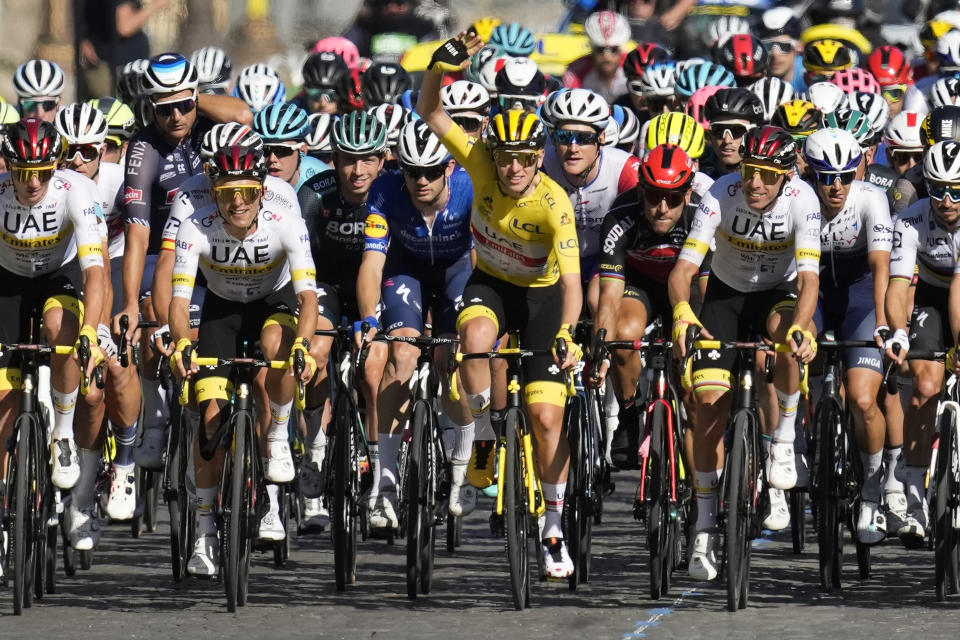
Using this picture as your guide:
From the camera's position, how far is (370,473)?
1184 centimetres

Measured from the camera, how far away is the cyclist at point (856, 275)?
11516 mm

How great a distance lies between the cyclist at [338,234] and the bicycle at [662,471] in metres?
1.86

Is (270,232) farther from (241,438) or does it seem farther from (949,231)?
(949,231)

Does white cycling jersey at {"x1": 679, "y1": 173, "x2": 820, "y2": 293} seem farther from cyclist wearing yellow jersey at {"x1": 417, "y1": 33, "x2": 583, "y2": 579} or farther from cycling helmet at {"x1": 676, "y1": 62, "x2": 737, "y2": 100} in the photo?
cycling helmet at {"x1": 676, "y1": 62, "x2": 737, "y2": 100}

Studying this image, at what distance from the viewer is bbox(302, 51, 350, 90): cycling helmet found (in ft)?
57.2

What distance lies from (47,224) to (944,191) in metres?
4.45

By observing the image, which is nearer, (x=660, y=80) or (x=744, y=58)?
(x=660, y=80)

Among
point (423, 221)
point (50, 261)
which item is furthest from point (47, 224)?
point (423, 221)

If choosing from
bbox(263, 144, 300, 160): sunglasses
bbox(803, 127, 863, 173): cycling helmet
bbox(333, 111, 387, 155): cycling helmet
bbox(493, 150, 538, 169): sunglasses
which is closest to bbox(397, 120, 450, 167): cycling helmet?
bbox(333, 111, 387, 155): cycling helmet

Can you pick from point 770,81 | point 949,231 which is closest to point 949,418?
point 949,231

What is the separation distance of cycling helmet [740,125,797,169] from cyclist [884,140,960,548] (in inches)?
40.1

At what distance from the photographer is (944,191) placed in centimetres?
1142

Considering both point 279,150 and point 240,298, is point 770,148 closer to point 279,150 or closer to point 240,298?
point 240,298

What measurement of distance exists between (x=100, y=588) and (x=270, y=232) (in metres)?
1.96
